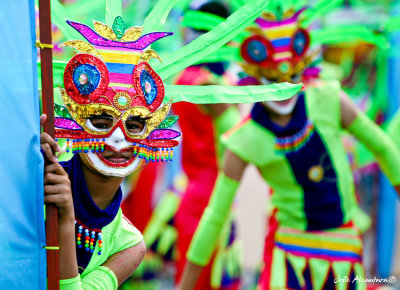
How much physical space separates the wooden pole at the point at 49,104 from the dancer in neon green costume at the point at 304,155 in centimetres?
159

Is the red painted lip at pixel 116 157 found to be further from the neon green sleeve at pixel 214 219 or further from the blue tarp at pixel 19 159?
the neon green sleeve at pixel 214 219

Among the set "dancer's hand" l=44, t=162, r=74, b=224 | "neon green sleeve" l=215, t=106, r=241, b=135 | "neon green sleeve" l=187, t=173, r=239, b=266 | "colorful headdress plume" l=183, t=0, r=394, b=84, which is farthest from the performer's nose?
"neon green sleeve" l=215, t=106, r=241, b=135

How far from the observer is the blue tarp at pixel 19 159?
2.26 metres

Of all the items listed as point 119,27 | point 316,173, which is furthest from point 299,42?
point 119,27

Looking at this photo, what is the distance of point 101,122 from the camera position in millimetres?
2621

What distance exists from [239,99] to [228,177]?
1299 millimetres

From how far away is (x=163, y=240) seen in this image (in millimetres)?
7207

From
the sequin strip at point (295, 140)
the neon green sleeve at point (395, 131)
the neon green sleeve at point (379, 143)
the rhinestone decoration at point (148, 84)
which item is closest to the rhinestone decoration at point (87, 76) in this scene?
the rhinestone decoration at point (148, 84)

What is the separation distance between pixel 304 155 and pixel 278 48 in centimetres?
53

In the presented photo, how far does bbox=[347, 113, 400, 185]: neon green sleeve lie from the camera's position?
3834 millimetres

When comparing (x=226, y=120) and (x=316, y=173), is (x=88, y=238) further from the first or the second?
(x=226, y=120)

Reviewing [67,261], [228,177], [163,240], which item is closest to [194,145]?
[228,177]

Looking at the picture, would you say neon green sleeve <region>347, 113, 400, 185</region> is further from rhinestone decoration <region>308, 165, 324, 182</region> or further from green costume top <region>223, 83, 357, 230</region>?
Answer: rhinestone decoration <region>308, 165, 324, 182</region>

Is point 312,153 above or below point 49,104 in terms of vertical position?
below
